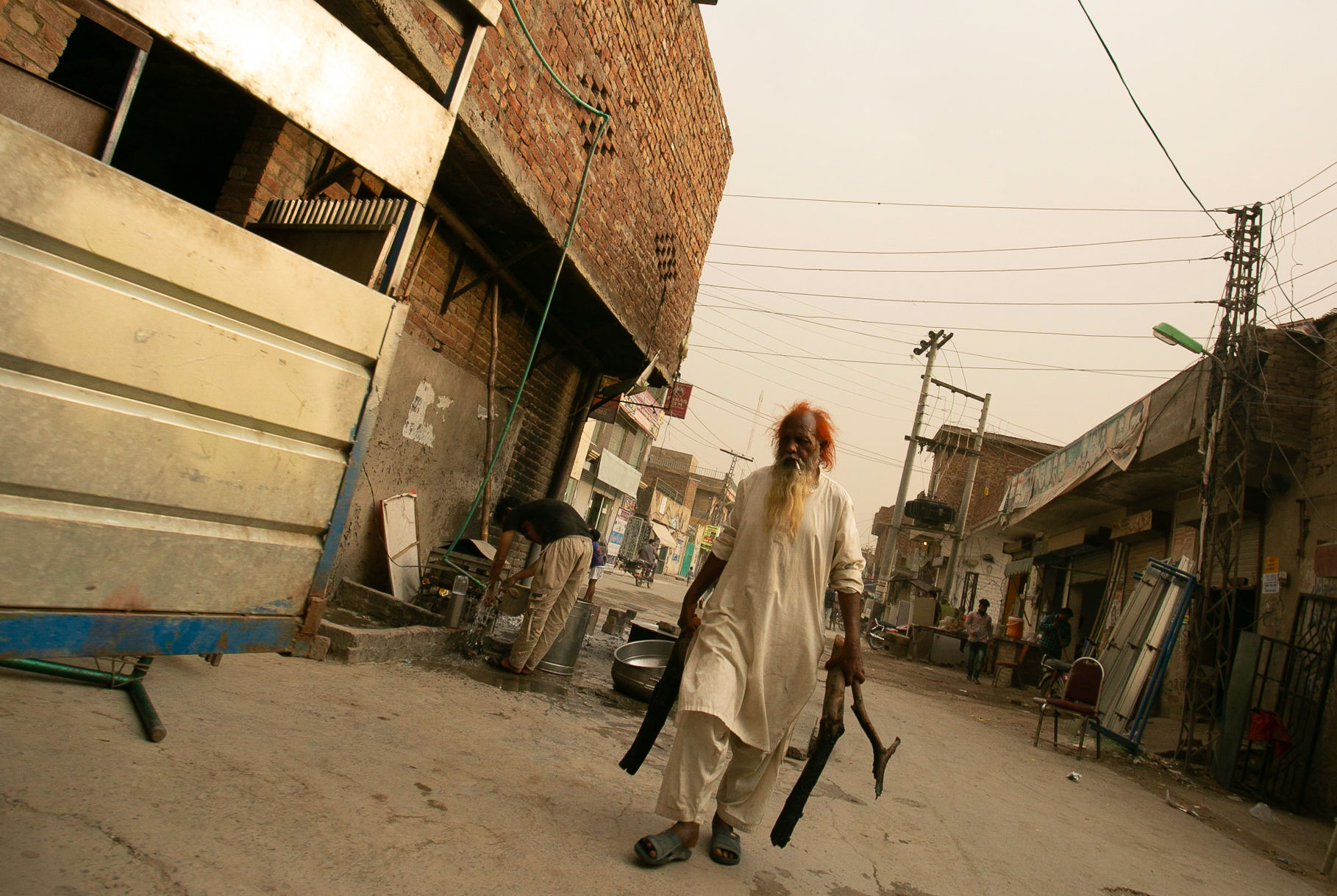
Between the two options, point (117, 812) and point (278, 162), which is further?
point (278, 162)

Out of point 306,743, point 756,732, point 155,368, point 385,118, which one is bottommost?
point 306,743

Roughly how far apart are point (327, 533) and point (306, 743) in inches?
55.7

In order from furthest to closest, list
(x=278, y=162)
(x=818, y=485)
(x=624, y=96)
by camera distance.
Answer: (x=624, y=96) → (x=278, y=162) → (x=818, y=485)

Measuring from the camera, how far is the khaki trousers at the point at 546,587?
6.04 metres

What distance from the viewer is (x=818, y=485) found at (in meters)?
3.34

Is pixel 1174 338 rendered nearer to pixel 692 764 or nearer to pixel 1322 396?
pixel 1322 396

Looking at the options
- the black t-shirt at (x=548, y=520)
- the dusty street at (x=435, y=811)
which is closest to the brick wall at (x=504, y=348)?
the black t-shirt at (x=548, y=520)

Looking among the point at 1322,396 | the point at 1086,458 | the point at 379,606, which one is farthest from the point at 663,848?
the point at 1086,458

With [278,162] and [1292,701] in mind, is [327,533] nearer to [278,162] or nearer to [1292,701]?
[278,162]

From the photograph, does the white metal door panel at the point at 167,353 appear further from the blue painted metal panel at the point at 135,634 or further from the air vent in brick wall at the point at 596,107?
the air vent in brick wall at the point at 596,107

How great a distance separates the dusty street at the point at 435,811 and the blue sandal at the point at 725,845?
0.07m

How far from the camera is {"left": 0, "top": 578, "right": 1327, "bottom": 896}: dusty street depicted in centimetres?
216

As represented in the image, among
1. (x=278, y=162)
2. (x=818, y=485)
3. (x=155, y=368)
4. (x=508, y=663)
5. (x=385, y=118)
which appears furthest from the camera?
(x=508, y=663)

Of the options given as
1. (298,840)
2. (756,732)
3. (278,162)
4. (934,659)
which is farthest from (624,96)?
(934,659)
